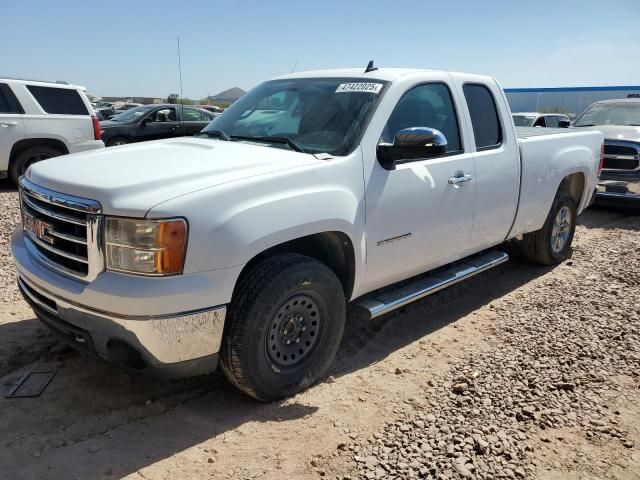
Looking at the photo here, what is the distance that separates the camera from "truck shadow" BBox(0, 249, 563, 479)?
2.78m

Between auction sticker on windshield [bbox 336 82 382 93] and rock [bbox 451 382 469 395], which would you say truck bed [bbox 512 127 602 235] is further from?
rock [bbox 451 382 469 395]

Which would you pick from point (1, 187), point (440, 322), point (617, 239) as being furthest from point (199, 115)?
point (440, 322)

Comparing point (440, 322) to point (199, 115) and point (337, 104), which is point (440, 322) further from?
point (199, 115)

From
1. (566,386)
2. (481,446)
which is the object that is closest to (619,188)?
(566,386)

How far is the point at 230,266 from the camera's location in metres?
2.79

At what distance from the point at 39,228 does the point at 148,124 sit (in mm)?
11760

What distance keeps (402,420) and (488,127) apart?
265 cm

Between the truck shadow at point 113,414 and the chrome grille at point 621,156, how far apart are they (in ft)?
22.9

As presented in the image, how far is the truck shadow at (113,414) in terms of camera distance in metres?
2.78

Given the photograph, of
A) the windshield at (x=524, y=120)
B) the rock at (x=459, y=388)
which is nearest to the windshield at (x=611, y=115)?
the windshield at (x=524, y=120)

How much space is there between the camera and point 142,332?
2682mm

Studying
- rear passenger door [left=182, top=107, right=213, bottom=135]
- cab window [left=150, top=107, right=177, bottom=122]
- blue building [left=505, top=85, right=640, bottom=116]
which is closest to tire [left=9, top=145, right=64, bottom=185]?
cab window [left=150, top=107, right=177, bottom=122]

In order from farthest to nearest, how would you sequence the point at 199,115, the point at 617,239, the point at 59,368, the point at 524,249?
the point at 199,115 → the point at 617,239 → the point at 524,249 → the point at 59,368

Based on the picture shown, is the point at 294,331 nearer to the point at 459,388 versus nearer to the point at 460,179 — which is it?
the point at 459,388
